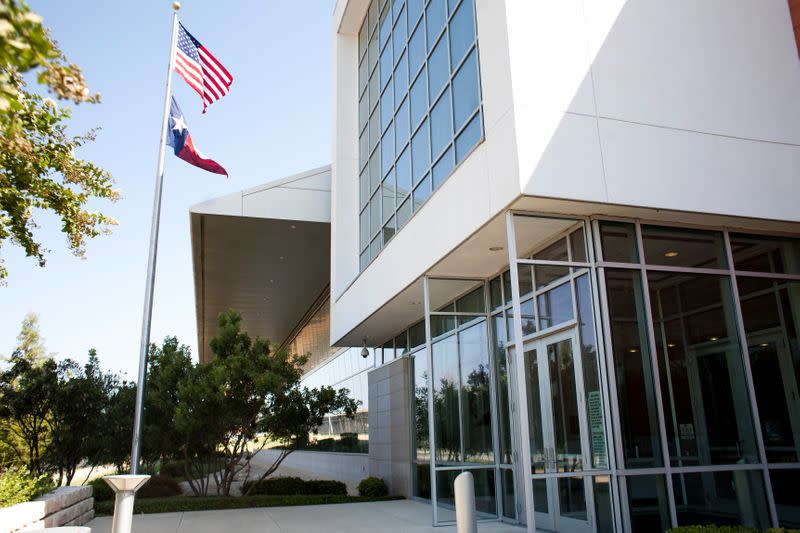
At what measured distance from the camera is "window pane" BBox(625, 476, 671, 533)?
7.72 metres

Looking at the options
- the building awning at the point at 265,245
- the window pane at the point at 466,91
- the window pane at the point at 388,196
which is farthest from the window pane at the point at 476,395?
the building awning at the point at 265,245

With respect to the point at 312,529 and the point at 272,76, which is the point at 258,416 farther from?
the point at 272,76

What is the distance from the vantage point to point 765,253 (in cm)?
948

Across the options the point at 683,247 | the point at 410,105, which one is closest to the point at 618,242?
the point at 683,247

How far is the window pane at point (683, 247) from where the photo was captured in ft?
29.0

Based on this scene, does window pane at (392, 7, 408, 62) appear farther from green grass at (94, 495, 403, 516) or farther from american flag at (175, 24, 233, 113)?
green grass at (94, 495, 403, 516)

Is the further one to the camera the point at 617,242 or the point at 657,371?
the point at 617,242

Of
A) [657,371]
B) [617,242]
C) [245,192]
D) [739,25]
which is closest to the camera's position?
[657,371]

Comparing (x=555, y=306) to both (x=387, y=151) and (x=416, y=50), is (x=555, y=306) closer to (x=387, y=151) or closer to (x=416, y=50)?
(x=416, y=50)

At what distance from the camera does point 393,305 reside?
14.6 meters

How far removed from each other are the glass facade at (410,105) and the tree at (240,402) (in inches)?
165

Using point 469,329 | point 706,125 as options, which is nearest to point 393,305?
point 469,329

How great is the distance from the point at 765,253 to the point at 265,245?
16669 millimetres

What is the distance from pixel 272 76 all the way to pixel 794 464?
44.7ft
